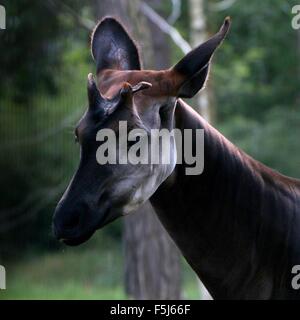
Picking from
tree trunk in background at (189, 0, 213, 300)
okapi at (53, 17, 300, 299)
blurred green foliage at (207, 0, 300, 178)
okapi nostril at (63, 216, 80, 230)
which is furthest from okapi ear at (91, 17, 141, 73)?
blurred green foliage at (207, 0, 300, 178)

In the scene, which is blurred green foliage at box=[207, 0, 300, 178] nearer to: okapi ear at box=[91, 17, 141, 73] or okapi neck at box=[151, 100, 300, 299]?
okapi ear at box=[91, 17, 141, 73]

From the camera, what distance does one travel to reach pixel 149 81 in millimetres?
3863

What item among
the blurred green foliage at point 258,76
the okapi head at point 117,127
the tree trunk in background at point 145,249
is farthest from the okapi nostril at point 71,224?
the blurred green foliage at point 258,76

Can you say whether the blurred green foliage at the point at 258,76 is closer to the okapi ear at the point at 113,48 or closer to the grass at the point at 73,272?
the grass at the point at 73,272

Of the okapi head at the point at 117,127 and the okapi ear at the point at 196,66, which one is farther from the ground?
the okapi ear at the point at 196,66

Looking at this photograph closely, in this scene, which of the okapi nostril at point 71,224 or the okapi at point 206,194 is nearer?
the okapi nostril at point 71,224

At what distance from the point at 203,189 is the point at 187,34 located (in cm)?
1511

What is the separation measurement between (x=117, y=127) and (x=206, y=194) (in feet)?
1.83

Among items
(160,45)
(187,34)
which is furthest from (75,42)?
(160,45)

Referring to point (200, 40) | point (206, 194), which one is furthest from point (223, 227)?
point (200, 40)

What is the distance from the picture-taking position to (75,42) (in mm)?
17812

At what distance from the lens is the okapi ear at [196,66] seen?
3.69 m

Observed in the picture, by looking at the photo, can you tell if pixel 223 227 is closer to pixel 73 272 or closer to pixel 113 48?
pixel 113 48

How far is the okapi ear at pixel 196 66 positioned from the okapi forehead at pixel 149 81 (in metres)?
0.03
